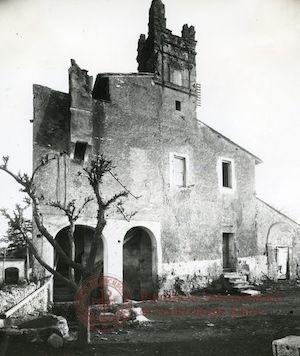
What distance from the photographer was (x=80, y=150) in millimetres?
16297

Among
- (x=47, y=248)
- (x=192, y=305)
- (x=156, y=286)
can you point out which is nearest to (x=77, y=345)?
(x=47, y=248)

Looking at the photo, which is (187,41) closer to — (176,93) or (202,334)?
(176,93)

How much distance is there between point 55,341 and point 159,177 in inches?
430

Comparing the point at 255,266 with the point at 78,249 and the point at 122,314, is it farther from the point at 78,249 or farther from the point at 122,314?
the point at 122,314

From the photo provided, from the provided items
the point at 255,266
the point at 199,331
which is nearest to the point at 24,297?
the point at 199,331

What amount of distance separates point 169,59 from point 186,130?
145 inches

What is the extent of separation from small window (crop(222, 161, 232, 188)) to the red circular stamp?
7.99 m

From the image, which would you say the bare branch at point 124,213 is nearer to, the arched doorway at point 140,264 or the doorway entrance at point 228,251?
the arched doorway at point 140,264

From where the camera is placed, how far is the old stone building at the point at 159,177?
51.5 ft

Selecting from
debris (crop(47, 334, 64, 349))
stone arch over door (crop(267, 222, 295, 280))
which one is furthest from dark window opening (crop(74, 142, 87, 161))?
stone arch over door (crop(267, 222, 295, 280))

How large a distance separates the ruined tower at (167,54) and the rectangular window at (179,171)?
367 cm

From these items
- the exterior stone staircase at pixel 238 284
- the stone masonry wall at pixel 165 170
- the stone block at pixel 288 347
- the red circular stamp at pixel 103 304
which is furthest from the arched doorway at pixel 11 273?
the stone block at pixel 288 347

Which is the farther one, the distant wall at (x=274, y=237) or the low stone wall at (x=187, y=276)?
the distant wall at (x=274, y=237)

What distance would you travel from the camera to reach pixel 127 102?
703 inches
